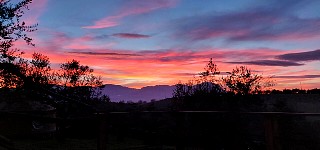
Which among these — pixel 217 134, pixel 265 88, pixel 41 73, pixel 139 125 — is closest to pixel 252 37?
pixel 217 134

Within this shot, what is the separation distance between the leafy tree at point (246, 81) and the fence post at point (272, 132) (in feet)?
106

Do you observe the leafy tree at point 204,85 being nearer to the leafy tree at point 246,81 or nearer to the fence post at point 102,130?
the leafy tree at point 246,81

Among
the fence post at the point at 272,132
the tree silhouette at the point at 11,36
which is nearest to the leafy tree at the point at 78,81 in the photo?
the tree silhouette at the point at 11,36

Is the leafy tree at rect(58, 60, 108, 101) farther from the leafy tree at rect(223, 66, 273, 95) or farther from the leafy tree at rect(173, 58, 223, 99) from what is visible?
the leafy tree at rect(223, 66, 273, 95)

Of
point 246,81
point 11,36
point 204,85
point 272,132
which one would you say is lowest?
point 272,132

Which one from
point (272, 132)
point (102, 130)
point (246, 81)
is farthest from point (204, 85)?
point (272, 132)

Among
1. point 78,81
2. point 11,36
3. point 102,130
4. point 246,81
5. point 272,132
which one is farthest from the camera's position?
point 78,81

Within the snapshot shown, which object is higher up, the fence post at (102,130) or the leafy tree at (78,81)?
the leafy tree at (78,81)

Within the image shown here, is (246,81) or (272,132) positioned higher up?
(246,81)

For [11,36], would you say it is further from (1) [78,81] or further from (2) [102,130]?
(1) [78,81]

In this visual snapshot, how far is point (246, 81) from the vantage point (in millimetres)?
39438

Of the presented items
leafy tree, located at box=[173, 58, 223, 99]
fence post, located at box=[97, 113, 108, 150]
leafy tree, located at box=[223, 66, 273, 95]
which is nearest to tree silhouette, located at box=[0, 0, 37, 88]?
fence post, located at box=[97, 113, 108, 150]

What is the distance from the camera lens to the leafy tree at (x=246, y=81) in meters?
38.3

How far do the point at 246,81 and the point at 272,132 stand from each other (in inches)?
1356
